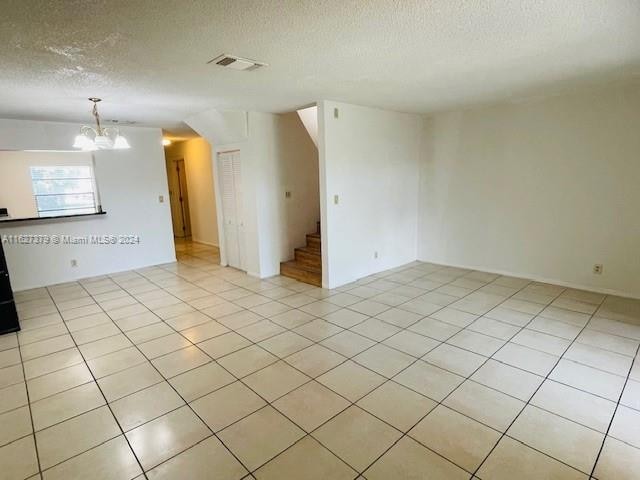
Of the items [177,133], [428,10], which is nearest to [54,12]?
[428,10]

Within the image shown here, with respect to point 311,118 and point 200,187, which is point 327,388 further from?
point 200,187

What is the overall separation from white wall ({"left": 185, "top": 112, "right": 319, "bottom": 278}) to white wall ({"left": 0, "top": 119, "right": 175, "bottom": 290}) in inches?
50.4

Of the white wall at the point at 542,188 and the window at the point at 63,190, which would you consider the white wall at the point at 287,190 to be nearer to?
the white wall at the point at 542,188

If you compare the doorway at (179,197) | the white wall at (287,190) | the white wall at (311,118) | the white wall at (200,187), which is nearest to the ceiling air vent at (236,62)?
the white wall at (311,118)

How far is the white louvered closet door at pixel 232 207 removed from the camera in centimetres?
534

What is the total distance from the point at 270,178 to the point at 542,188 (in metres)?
3.73

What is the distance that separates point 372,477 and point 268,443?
0.61 m

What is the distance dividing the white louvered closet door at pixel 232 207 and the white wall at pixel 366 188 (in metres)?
1.65

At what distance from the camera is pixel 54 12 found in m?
1.77

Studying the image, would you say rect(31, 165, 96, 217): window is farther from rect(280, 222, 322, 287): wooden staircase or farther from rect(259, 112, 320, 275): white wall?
rect(280, 222, 322, 287): wooden staircase

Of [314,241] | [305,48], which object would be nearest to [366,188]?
[314,241]

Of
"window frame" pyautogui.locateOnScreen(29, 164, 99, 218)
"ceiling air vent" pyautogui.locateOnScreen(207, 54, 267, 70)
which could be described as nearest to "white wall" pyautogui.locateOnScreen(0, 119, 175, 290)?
"window frame" pyautogui.locateOnScreen(29, 164, 99, 218)

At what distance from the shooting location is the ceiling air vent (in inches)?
→ 99.1

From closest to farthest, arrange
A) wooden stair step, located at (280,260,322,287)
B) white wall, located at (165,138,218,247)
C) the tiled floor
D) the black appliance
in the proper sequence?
the tiled floor, the black appliance, wooden stair step, located at (280,260,322,287), white wall, located at (165,138,218,247)
